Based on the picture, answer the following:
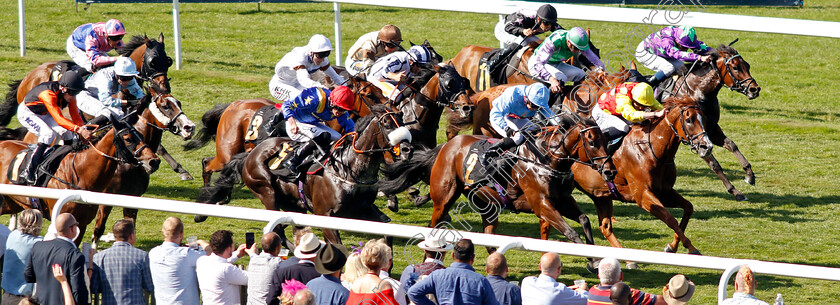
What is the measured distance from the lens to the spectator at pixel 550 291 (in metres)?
5.48

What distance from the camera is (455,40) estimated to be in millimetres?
20406

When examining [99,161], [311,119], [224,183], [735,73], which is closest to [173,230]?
[99,161]

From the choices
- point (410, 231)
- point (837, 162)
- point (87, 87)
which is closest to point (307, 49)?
point (87, 87)

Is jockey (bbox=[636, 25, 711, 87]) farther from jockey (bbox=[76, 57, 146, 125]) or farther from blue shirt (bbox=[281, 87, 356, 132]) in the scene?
jockey (bbox=[76, 57, 146, 125])

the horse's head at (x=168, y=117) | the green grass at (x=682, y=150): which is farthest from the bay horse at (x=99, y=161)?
the green grass at (x=682, y=150)

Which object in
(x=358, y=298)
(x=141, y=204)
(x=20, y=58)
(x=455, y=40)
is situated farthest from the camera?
(x=455, y=40)

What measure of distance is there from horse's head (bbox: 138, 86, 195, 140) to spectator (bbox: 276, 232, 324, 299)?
13.0ft

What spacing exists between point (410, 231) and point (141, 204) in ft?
5.17

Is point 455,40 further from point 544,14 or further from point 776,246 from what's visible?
point 776,246

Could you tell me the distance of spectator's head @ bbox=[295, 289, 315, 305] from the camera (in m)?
4.95

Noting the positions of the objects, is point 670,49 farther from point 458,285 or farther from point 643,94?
point 458,285

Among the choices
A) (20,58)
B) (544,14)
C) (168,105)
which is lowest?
(20,58)

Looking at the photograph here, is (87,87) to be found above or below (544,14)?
below

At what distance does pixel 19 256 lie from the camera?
632 centimetres
